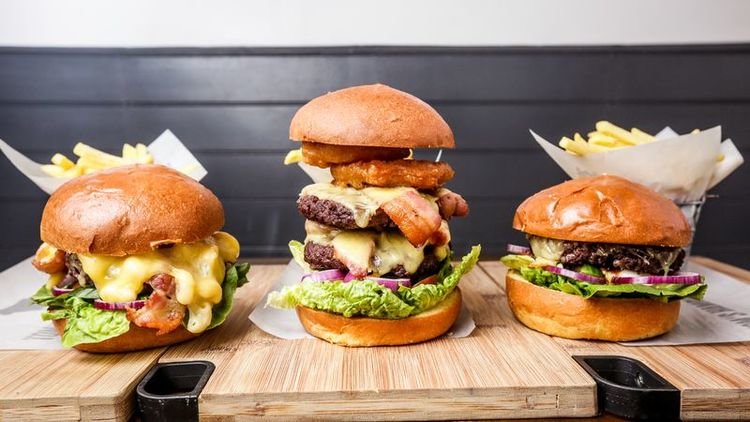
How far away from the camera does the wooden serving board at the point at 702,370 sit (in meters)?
1.72

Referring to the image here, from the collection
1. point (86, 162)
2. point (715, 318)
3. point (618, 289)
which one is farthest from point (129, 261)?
point (715, 318)

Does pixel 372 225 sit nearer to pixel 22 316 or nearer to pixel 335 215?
pixel 335 215

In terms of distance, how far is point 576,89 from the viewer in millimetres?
3973

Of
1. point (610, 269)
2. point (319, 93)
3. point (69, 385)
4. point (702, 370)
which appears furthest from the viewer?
point (319, 93)

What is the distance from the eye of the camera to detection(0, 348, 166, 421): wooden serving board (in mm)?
1640

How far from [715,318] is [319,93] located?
2806mm

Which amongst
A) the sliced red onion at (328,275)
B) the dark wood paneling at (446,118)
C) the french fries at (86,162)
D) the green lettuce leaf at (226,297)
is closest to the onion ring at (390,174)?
the sliced red onion at (328,275)

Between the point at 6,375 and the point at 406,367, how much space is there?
135 centimetres

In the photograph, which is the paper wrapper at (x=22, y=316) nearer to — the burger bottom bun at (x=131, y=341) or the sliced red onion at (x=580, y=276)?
the burger bottom bun at (x=131, y=341)

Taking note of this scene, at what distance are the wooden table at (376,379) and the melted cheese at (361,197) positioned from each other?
0.52 metres

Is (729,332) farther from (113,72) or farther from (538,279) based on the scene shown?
(113,72)

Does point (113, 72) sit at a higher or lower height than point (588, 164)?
higher

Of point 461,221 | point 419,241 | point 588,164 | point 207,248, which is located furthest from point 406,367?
point 461,221

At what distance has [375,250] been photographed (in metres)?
2.19
